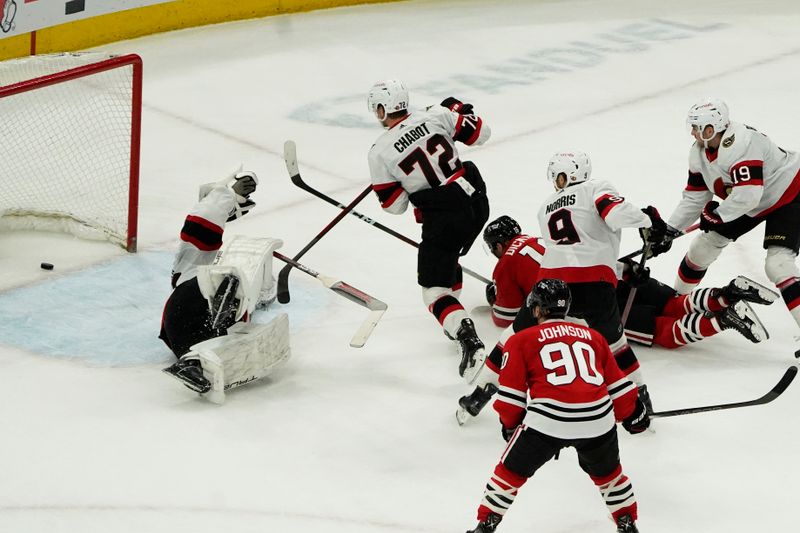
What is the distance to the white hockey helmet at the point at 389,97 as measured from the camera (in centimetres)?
456

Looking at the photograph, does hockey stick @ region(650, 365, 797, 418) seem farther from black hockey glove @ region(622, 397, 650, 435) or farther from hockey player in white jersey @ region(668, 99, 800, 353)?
hockey player in white jersey @ region(668, 99, 800, 353)

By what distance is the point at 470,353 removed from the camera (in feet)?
14.2

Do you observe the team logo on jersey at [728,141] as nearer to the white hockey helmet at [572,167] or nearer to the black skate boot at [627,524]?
the white hockey helmet at [572,167]

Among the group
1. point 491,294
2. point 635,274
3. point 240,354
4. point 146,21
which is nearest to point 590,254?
point 635,274

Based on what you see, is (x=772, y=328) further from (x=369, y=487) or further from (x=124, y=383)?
(x=124, y=383)

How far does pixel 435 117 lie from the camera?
4629 millimetres

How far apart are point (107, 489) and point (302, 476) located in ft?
1.81

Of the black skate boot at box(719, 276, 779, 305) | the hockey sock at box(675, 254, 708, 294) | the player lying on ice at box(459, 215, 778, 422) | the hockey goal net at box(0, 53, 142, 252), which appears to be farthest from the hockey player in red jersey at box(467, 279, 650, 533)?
the hockey goal net at box(0, 53, 142, 252)

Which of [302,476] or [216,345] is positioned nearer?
[302,476]

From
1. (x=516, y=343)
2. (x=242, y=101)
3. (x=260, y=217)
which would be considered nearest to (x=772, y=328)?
(x=516, y=343)

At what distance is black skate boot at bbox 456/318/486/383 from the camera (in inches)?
170

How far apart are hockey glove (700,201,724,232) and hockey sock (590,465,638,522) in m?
1.56

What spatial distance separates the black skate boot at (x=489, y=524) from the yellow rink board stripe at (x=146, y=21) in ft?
16.6

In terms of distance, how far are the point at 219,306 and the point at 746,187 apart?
183cm
